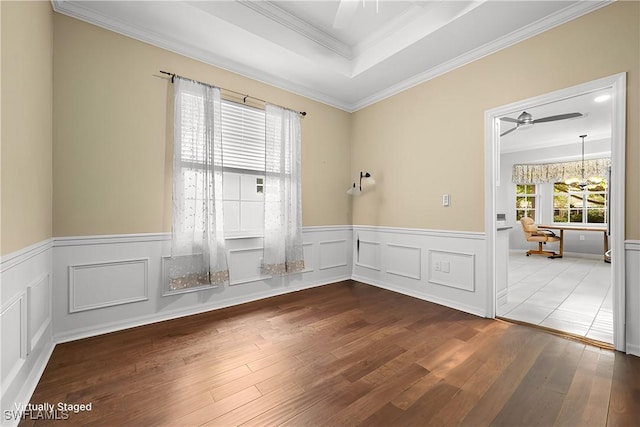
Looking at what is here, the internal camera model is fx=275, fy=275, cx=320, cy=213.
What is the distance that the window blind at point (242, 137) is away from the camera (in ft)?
10.3

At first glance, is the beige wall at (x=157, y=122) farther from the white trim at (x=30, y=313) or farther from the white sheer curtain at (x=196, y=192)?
the white trim at (x=30, y=313)

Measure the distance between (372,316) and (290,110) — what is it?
8.76 ft

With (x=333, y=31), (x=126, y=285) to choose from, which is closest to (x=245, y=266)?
(x=126, y=285)

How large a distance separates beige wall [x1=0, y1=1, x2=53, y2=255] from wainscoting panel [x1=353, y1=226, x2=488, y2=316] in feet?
11.3

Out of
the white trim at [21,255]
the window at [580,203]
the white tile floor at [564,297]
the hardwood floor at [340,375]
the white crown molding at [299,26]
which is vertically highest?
the white crown molding at [299,26]

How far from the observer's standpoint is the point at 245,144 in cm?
328

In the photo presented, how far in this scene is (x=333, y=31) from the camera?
305 cm

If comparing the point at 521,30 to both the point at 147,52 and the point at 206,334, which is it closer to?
the point at 147,52

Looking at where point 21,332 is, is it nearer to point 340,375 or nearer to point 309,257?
point 340,375

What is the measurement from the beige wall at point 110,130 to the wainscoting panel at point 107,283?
303mm

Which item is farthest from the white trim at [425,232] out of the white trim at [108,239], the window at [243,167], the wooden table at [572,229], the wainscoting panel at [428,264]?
the wooden table at [572,229]

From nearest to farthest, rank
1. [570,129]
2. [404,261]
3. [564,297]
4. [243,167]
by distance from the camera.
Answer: [243,167]
[564,297]
[404,261]
[570,129]

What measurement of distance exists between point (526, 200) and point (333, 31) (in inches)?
297

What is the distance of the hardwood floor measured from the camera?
1.45m
